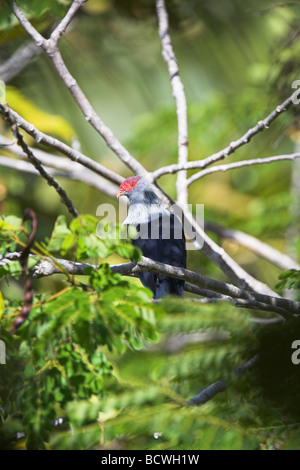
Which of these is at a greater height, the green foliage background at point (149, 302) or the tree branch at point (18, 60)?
the tree branch at point (18, 60)

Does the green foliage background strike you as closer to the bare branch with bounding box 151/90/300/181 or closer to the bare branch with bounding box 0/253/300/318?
the bare branch with bounding box 0/253/300/318

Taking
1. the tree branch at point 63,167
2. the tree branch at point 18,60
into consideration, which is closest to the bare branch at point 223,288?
the tree branch at point 63,167

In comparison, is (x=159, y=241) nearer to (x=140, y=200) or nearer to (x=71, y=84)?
(x=140, y=200)

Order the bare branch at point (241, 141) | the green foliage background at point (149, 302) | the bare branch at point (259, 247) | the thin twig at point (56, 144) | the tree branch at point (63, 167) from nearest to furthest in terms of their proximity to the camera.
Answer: the green foliage background at point (149, 302) < the thin twig at point (56, 144) < the bare branch at point (241, 141) < the bare branch at point (259, 247) < the tree branch at point (63, 167)

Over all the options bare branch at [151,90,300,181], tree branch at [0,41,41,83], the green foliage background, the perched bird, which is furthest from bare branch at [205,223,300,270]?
tree branch at [0,41,41,83]

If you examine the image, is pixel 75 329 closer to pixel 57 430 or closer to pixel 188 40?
pixel 57 430

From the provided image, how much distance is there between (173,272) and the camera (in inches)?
95.3

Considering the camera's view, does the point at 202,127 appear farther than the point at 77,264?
Yes

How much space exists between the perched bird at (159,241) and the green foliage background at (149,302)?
41 centimetres

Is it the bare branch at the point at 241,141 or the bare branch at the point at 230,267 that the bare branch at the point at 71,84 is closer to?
the bare branch at the point at 241,141

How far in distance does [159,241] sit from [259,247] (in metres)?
1.41

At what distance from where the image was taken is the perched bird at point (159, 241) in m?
3.60
